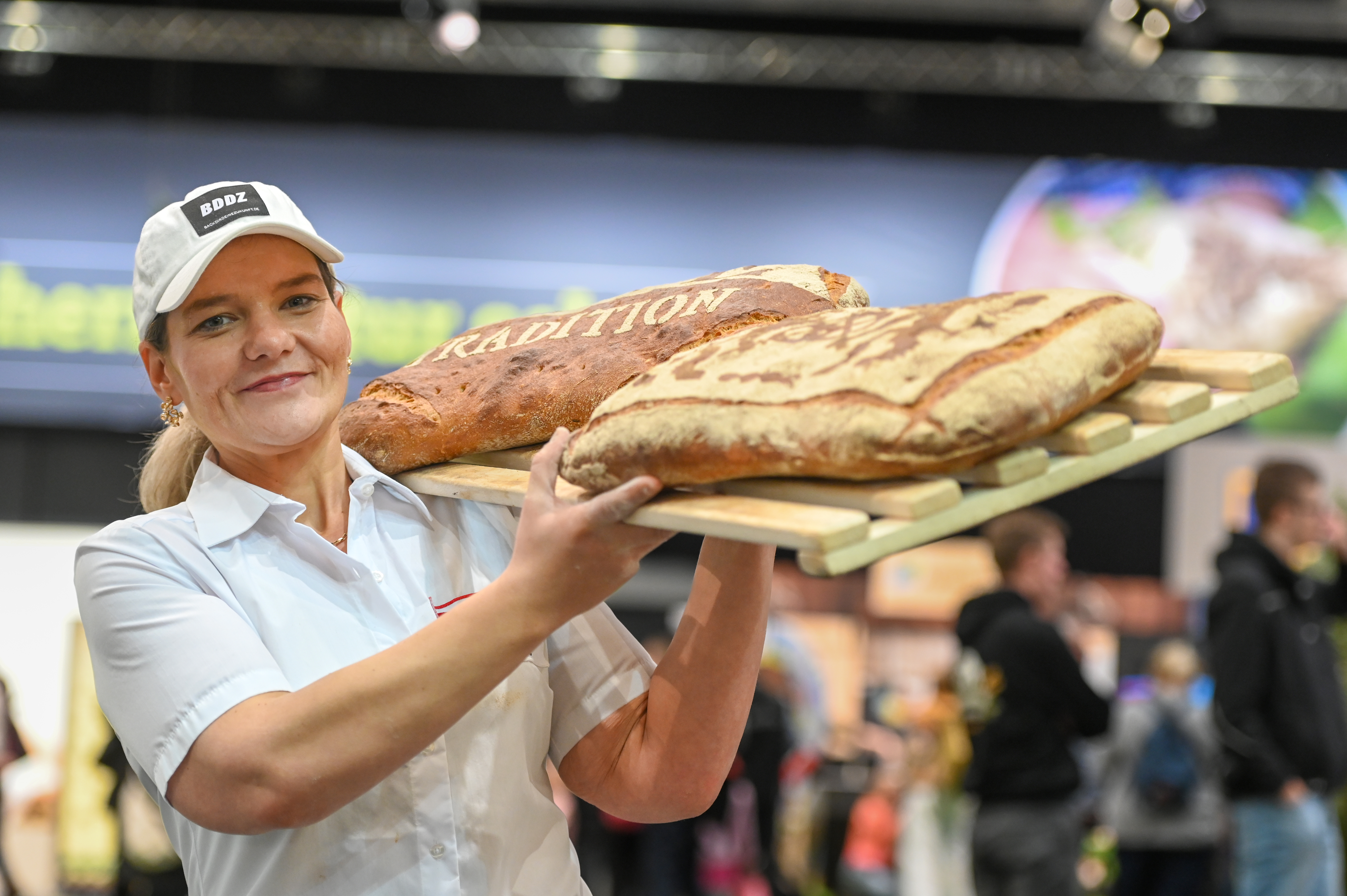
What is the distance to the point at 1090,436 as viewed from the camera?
3.54ft

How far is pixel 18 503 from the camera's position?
630 cm

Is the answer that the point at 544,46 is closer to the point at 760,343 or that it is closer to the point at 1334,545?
the point at 1334,545

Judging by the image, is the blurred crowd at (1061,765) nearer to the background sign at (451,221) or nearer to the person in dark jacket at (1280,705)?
the person in dark jacket at (1280,705)

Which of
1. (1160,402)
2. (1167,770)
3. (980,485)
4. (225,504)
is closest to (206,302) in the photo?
(225,504)

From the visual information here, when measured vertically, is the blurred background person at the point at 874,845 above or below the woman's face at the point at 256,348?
below

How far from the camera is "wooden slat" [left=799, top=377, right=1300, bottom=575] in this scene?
0.99 metres

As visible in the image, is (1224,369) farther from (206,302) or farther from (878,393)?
(206,302)

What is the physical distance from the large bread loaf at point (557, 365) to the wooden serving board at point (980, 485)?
28 cm

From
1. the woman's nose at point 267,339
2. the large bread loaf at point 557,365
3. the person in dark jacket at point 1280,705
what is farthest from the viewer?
the person in dark jacket at point 1280,705

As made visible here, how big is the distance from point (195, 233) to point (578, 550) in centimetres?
56

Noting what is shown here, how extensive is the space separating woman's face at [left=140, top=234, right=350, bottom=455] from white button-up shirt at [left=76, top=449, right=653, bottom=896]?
0.24 feet

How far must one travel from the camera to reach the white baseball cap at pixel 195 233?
4.37 ft

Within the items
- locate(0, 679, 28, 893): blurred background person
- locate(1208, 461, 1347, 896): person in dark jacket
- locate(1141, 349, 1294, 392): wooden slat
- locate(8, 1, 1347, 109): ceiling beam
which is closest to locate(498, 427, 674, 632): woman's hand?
locate(1141, 349, 1294, 392): wooden slat

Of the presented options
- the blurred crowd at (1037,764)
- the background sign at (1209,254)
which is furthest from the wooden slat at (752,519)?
the background sign at (1209,254)
